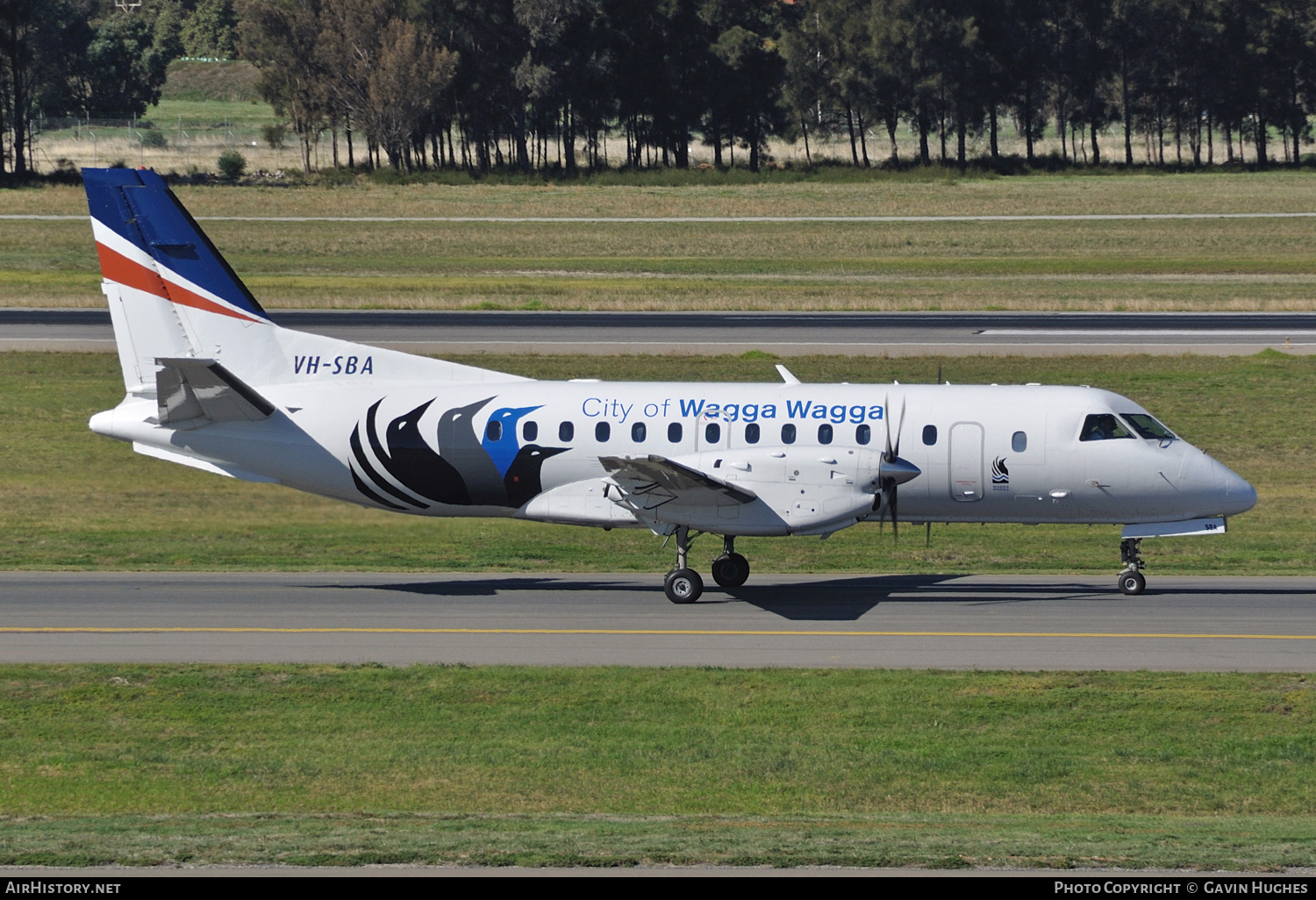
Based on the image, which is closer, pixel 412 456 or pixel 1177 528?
pixel 1177 528

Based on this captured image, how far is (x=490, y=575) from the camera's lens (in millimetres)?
27188

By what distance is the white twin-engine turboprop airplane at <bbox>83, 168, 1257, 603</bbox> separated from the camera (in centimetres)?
2381

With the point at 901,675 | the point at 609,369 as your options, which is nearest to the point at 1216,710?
the point at 901,675

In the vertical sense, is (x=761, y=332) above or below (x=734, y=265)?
below

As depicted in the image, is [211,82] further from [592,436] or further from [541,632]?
[541,632]

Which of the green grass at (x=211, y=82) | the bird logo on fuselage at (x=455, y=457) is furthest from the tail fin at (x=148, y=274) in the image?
the green grass at (x=211, y=82)

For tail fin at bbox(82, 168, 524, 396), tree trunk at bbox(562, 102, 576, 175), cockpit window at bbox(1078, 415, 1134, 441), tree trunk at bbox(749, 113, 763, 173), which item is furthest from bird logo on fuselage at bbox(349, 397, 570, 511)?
tree trunk at bbox(749, 113, 763, 173)

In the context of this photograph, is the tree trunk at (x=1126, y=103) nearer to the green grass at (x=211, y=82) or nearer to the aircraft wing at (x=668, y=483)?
the green grass at (x=211, y=82)

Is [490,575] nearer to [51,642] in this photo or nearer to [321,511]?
[321,511]

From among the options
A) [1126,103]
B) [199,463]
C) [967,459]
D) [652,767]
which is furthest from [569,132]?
[652,767]

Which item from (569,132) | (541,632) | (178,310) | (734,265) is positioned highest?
(569,132)

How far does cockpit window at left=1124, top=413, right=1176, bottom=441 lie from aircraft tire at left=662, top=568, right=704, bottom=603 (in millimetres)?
8137

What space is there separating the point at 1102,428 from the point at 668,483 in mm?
7761

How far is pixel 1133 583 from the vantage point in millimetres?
24422
